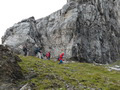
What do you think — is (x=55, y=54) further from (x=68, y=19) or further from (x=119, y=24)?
(x=119, y=24)

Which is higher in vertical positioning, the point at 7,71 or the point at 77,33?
the point at 77,33

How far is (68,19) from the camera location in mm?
88000

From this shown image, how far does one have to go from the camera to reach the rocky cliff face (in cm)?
8225

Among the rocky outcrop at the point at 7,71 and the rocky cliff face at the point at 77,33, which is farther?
the rocky cliff face at the point at 77,33

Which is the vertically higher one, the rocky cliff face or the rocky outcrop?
the rocky cliff face

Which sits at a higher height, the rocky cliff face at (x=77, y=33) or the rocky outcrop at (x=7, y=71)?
the rocky cliff face at (x=77, y=33)

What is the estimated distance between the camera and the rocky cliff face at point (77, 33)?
8225 cm

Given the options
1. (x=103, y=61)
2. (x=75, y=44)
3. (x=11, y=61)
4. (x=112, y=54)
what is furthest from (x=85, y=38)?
(x=11, y=61)

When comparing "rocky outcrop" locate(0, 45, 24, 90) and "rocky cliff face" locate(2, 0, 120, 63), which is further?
"rocky cliff face" locate(2, 0, 120, 63)

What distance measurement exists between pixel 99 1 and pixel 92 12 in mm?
12263

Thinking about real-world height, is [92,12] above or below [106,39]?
above

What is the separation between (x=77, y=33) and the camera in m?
84.6

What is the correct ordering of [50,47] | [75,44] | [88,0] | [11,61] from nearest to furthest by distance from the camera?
1. [11,61]
2. [75,44]
3. [50,47]
4. [88,0]

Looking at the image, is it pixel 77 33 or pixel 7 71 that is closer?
pixel 7 71
